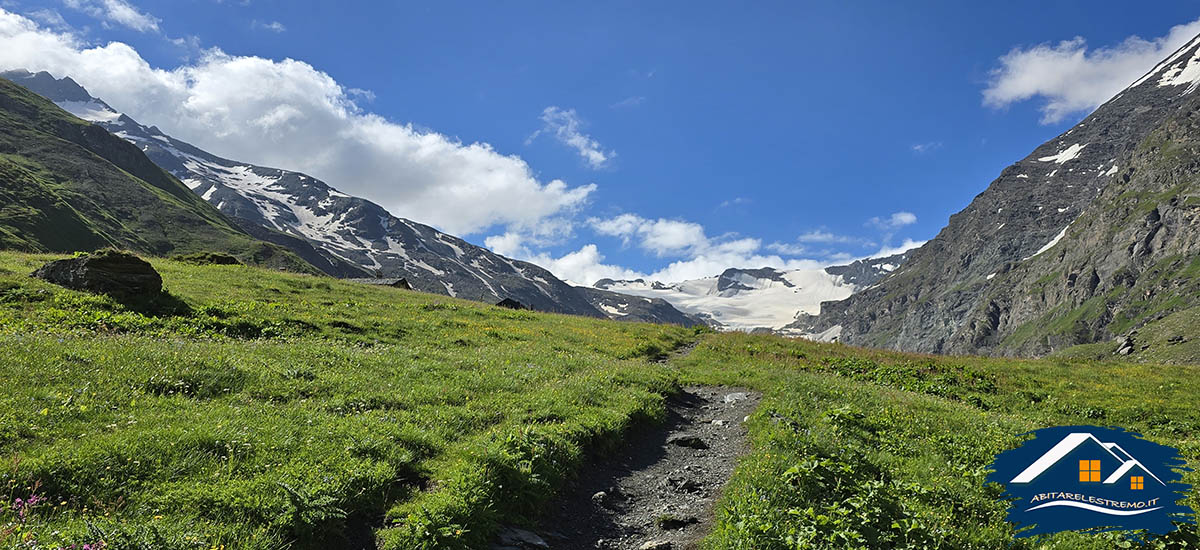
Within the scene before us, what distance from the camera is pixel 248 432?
1034 centimetres

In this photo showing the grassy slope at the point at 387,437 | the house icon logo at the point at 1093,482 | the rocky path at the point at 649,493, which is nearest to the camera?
the house icon logo at the point at 1093,482

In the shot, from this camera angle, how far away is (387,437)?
11430mm

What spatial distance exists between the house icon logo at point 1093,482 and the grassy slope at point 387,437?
203 cm

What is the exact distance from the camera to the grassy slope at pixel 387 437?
8.05 metres

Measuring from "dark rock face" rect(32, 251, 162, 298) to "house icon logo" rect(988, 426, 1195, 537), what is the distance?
3082 centimetres

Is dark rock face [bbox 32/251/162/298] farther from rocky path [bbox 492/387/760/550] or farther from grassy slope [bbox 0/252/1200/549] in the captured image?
rocky path [bbox 492/387/760/550]

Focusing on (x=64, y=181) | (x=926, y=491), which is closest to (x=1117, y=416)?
(x=926, y=491)

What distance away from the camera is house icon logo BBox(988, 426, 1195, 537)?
6.50m

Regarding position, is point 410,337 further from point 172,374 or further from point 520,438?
point 520,438

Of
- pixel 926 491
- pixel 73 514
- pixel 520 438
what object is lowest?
pixel 73 514

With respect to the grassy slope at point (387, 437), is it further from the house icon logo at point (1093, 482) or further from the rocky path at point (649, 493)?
the house icon logo at point (1093, 482)

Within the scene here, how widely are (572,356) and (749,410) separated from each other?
9.35m

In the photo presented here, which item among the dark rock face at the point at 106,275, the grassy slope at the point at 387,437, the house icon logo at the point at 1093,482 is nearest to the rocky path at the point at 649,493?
the grassy slope at the point at 387,437

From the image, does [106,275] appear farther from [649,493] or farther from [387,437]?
[649,493]
